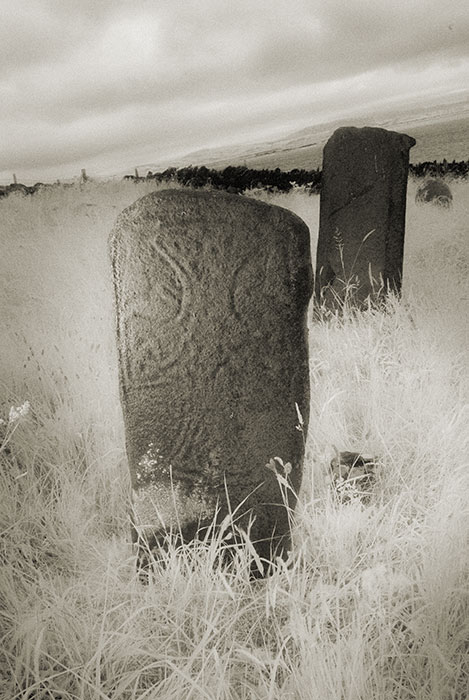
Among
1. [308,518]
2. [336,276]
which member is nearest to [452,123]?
[336,276]

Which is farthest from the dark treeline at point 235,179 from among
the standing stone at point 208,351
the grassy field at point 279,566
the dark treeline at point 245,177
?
the standing stone at point 208,351

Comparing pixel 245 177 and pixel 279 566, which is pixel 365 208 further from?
pixel 245 177

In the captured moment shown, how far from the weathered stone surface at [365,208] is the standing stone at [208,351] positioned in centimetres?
324

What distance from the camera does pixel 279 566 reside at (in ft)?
6.76

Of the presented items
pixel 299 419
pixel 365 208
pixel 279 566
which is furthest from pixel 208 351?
pixel 365 208

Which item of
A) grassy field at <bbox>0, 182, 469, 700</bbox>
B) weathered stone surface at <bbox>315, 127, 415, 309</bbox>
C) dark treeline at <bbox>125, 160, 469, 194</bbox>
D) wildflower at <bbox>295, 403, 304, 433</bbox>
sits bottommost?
grassy field at <bbox>0, 182, 469, 700</bbox>

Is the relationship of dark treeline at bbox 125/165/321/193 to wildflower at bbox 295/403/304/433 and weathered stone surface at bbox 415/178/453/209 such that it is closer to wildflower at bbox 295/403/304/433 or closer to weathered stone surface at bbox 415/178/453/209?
weathered stone surface at bbox 415/178/453/209

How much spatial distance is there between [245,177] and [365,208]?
9.55 m

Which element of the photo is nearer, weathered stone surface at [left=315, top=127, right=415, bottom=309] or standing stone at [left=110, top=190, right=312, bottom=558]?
standing stone at [left=110, top=190, right=312, bottom=558]

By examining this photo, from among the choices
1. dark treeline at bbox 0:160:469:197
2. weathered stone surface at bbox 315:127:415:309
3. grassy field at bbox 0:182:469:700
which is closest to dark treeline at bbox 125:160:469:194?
dark treeline at bbox 0:160:469:197

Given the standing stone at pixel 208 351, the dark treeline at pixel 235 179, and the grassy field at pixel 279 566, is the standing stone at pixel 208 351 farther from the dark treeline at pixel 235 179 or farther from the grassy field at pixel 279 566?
the dark treeline at pixel 235 179

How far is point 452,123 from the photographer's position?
157 ft

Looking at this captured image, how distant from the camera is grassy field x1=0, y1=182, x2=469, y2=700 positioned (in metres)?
1.67

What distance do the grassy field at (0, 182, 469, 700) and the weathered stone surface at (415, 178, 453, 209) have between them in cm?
787
